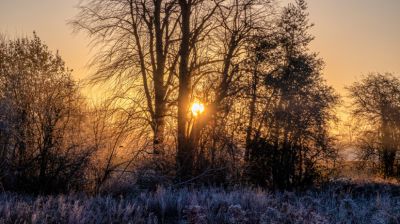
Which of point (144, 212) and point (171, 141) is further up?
point (171, 141)

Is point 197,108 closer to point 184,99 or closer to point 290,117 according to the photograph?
point 184,99

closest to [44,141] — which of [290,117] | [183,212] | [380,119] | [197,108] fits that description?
[183,212]

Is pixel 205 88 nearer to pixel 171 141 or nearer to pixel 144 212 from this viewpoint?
pixel 171 141

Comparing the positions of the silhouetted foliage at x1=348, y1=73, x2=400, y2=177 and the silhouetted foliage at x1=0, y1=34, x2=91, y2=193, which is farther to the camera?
the silhouetted foliage at x1=348, y1=73, x2=400, y2=177

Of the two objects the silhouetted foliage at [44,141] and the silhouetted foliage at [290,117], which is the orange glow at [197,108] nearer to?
the silhouetted foliage at [290,117]

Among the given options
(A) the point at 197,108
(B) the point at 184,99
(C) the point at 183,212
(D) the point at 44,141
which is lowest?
(C) the point at 183,212

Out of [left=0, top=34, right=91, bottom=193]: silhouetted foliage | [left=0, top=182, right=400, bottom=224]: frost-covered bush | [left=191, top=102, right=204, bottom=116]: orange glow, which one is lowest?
[left=0, top=182, right=400, bottom=224]: frost-covered bush

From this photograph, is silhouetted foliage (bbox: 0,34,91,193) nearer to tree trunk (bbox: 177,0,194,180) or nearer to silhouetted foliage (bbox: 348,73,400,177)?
tree trunk (bbox: 177,0,194,180)

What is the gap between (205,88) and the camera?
21.8 meters

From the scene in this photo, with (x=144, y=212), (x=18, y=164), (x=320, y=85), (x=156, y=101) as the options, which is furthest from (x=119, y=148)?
(x=320, y=85)

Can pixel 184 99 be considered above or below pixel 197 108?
above

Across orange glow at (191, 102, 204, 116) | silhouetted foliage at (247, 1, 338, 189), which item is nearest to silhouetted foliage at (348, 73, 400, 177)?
silhouetted foliage at (247, 1, 338, 189)

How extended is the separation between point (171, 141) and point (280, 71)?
33.0ft

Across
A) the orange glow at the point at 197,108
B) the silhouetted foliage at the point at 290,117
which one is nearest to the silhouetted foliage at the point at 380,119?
the silhouetted foliage at the point at 290,117
